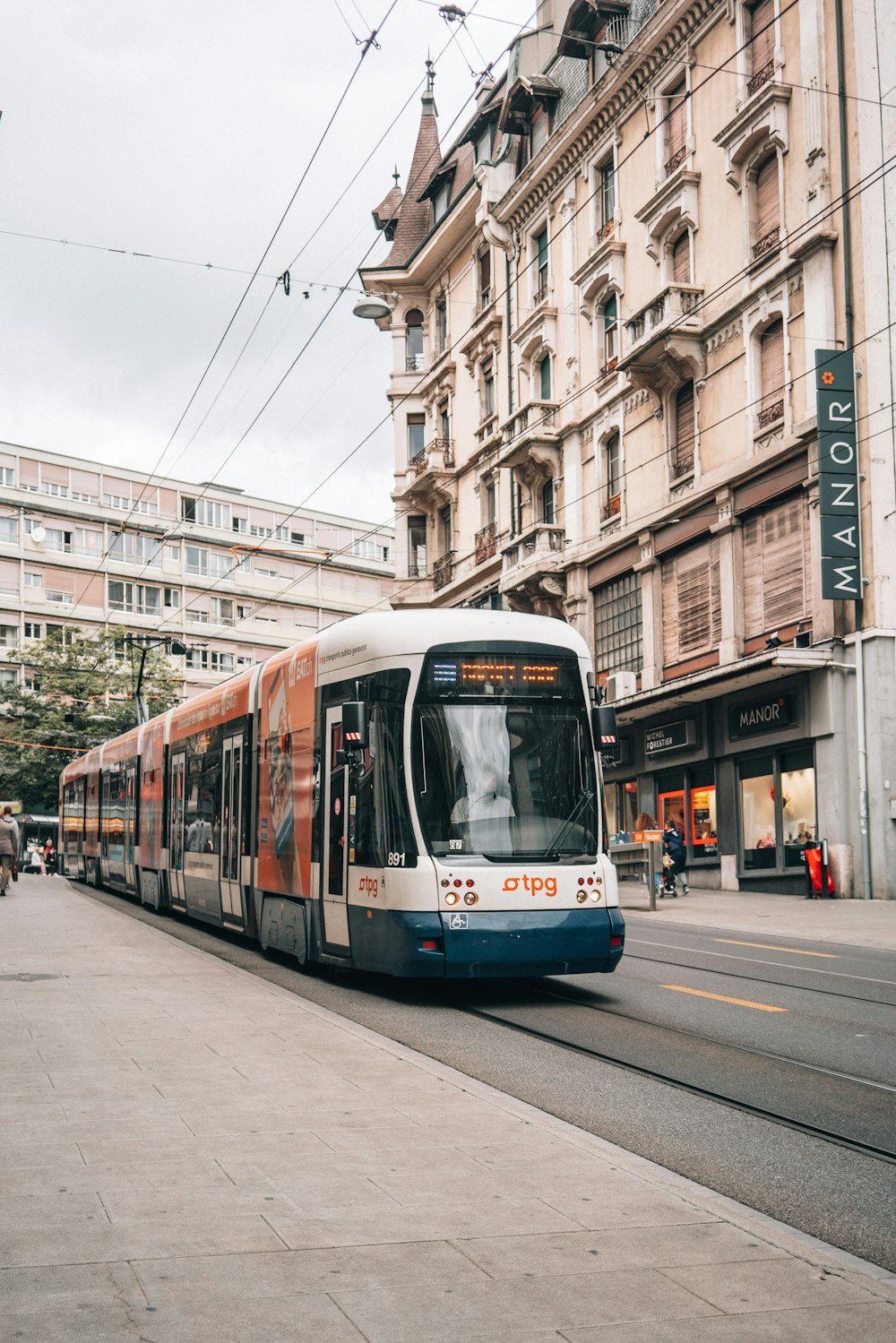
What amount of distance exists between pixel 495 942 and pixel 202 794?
27.9 feet

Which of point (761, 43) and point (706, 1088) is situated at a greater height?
point (761, 43)

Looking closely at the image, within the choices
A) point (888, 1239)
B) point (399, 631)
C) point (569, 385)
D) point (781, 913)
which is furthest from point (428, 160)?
point (888, 1239)

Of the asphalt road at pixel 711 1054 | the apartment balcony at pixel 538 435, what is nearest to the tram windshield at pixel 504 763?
the asphalt road at pixel 711 1054

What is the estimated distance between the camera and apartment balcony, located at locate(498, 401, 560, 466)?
1478 inches

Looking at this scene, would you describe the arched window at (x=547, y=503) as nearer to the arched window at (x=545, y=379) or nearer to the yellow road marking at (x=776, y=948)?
the arched window at (x=545, y=379)

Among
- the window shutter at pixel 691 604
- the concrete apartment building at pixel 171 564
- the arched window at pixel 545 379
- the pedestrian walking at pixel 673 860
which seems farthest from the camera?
the concrete apartment building at pixel 171 564

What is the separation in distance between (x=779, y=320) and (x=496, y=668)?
18.6 m

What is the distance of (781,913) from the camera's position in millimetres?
22484

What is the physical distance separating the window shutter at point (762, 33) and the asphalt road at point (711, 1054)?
19651 millimetres

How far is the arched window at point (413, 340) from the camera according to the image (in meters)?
49.0

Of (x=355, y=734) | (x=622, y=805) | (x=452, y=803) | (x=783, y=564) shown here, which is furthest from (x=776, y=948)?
(x=622, y=805)

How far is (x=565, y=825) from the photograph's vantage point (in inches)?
444

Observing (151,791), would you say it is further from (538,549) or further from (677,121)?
(677,121)

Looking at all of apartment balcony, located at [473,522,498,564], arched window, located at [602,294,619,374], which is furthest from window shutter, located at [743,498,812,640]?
apartment balcony, located at [473,522,498,564]
